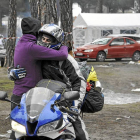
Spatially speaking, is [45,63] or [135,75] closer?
[45,63]

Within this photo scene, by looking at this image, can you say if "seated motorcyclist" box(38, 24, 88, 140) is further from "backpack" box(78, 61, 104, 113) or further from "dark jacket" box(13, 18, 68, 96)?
"backpack" box(78, 61, 104, 113)

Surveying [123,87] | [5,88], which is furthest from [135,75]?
[5,88]

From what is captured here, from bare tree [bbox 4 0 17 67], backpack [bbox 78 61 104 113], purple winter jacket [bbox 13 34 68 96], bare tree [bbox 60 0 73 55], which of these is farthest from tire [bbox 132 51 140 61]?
purple winter jacket [bbox 13 34 68 96]

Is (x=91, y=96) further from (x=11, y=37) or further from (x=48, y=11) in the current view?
(x=11, y=37)

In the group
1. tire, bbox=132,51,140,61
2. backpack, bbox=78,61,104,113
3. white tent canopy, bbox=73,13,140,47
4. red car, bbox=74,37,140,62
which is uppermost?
backpack, bbox=78,61,104,113

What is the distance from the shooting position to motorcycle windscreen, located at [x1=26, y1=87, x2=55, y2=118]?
393 centimetres

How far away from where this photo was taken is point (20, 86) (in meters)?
4.86

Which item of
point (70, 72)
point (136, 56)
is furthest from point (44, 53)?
point (136, 56)

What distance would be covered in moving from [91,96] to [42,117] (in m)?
1.34

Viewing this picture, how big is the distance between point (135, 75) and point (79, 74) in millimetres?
13269

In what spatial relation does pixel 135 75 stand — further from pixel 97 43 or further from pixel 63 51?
pixel 63 51

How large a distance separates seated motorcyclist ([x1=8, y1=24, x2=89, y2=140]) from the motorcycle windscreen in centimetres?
58

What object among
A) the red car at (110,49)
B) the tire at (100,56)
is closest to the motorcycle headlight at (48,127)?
the red car at (110,49)

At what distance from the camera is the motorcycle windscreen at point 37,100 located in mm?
3926
